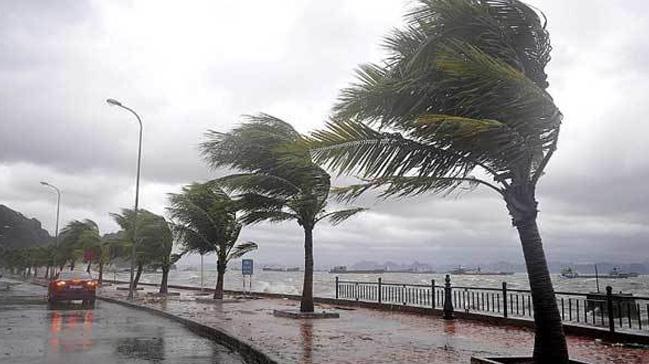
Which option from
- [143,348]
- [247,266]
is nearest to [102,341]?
[143,348]

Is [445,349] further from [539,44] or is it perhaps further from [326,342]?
[539,44]

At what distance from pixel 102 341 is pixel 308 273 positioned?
7.50 metres

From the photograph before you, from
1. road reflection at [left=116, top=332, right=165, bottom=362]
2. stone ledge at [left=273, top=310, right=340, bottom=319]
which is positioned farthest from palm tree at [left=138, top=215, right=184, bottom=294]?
road reflection at [left=116, top=332, right=165, bottom=362]

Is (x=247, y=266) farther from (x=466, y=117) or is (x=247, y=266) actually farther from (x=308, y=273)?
(x=466, y=117)

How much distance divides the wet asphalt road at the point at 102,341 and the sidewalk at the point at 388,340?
897 mm

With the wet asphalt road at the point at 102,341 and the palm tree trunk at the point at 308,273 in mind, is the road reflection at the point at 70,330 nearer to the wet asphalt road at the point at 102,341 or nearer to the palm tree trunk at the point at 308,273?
the wet asphalt road at the point at 102,341

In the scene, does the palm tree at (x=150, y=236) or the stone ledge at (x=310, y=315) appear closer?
the stone ledge at (x=310, y=315)

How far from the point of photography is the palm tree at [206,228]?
88.6ft

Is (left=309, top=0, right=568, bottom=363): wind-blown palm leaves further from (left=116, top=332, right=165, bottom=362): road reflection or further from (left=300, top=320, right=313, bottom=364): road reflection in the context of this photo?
(left=116, top=332, right=165, bottom=362): road reflection

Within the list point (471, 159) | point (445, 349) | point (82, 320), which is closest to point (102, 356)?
point (445, 349)

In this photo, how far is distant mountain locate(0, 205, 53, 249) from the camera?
522 feet

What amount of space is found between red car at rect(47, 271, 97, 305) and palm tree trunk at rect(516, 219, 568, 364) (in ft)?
74.3

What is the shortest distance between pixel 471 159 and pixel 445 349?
14.5ft

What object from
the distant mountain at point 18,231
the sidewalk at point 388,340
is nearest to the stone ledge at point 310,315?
the sidewalk at point 388,340
